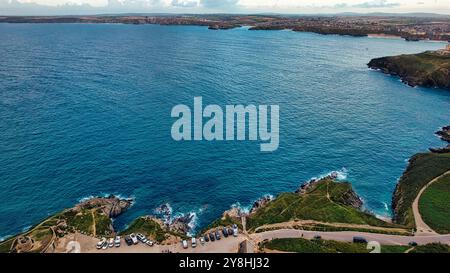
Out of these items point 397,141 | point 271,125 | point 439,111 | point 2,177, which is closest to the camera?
point 2,177

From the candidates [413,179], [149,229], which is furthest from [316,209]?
[149,229]

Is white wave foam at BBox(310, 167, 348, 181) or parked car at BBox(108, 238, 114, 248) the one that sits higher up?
white wave foam at BBox(310, 167, 348, 181)

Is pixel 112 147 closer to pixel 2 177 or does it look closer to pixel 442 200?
pixel 2 177

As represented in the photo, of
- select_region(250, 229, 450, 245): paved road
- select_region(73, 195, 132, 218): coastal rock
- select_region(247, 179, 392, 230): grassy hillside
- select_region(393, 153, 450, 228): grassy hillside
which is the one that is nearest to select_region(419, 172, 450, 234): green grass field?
select_region(393, 153, 450, 228): grassy hillside

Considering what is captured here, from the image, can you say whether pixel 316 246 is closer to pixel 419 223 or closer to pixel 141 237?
pixel 419 223

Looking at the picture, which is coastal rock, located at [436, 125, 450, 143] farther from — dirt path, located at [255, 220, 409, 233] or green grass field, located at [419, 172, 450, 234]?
dirt path, located at [255, 220, 409, 233]
